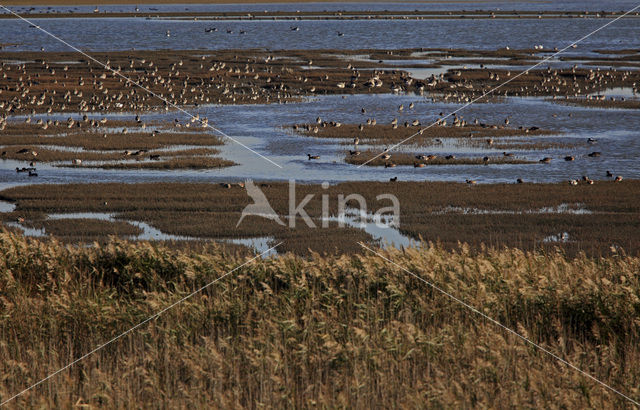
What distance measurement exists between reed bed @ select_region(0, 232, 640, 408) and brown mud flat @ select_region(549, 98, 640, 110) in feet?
114

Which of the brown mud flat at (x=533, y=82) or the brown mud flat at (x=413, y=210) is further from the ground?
the brown mud flat at (x=533, y=82)

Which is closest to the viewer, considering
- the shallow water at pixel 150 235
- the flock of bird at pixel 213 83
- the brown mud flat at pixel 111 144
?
the shallow water at pixel 150 235

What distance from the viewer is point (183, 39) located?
10056cm

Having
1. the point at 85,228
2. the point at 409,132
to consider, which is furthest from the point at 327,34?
the point at 85,228

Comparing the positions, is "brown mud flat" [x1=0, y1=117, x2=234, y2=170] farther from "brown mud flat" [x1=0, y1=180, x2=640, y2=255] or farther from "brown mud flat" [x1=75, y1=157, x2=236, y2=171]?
"brown mud flat" [x1=0, y1=180, x2=640, y2=255]

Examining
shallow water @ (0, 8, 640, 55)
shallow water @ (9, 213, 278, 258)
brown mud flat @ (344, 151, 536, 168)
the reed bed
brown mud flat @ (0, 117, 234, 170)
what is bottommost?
shallow water @ (9, 213, 278, 258)

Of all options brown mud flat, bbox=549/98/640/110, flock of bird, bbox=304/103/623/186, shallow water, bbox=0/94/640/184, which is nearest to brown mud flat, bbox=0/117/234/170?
shallow water, bbox=0/94/640/184

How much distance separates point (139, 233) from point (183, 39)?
8144cm

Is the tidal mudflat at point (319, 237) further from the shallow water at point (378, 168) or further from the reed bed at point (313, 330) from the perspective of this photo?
the shallow water at point (378, 168)

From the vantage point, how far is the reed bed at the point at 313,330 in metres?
10.0

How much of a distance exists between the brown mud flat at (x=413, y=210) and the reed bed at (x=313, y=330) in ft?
22.8

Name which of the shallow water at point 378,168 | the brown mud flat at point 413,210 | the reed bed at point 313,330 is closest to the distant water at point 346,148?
the shallow water at point 378,168

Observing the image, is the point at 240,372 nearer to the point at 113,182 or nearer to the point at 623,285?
the point at 623,285

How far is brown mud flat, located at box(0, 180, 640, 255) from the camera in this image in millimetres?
22172
